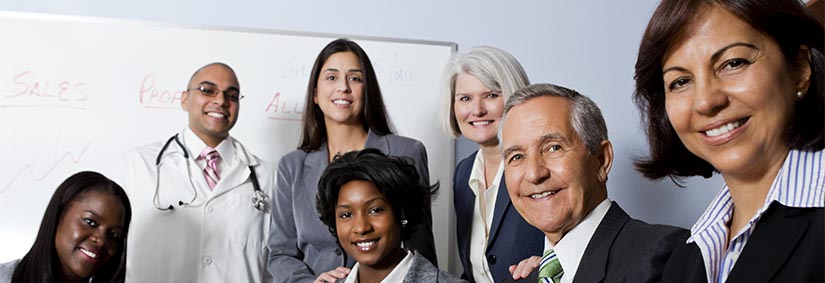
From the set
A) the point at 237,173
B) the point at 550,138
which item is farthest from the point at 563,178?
the point at 237,173

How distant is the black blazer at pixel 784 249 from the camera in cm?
81

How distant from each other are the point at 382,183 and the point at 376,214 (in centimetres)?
7

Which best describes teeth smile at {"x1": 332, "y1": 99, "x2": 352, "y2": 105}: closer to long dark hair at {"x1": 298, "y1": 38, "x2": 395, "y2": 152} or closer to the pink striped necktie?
long dark hair at {"x1": 298, "y1": 38, "x2": 395, "y2": 152}

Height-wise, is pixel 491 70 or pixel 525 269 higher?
pixel 491 70

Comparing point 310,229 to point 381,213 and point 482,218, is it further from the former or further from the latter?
point 482,218

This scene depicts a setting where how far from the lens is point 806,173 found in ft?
2.88

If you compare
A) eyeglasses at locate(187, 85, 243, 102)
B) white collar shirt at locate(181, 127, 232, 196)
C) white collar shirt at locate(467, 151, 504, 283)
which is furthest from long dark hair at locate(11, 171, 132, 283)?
white collar shirt at locate(467, 151, 504, 283)

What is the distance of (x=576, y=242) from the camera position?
4.53 ft

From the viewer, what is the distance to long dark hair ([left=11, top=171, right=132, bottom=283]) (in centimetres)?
183

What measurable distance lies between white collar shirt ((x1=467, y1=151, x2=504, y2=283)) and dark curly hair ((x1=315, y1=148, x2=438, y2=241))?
7.4 inches

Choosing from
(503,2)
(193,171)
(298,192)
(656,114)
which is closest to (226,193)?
(193,171)

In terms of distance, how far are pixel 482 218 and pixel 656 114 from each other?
2.84 ft

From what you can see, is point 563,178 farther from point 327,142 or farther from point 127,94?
point 127,94

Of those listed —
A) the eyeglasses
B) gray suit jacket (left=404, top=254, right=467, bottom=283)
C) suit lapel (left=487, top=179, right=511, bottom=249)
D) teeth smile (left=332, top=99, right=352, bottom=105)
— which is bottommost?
gray suit jacket (left=404, top=254, right=467, bottom=283)
